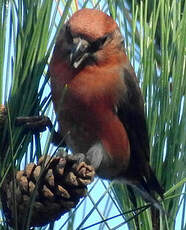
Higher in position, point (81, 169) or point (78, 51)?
point (78, 51)

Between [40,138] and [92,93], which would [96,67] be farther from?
[40,138]

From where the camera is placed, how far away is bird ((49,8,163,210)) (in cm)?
178

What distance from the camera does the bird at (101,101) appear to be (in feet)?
5.82

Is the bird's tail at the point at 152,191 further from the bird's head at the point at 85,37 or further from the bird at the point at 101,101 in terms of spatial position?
the bird's head at the point at 85,37

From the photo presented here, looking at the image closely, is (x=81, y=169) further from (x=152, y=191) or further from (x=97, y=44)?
(x=97, y=44)

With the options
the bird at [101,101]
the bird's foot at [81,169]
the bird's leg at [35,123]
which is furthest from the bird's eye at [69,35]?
the bird's foot at [81,169]

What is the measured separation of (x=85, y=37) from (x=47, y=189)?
2.68 ft

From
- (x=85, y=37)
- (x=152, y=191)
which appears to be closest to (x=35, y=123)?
(x=152, y=191)

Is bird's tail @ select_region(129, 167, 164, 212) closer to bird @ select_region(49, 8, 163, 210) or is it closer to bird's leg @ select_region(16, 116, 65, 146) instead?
bird @ select_region(49, 8, 163, 210)

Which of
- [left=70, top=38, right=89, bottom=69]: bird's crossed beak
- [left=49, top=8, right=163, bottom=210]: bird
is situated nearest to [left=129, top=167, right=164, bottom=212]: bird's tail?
[left=49, top=8, right=163, bottom=210]: bird

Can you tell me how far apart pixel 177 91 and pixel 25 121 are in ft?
1.42

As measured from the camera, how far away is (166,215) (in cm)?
132

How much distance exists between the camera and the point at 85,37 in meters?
1.80

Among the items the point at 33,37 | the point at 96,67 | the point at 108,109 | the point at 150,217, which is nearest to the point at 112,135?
the point at 108,109
